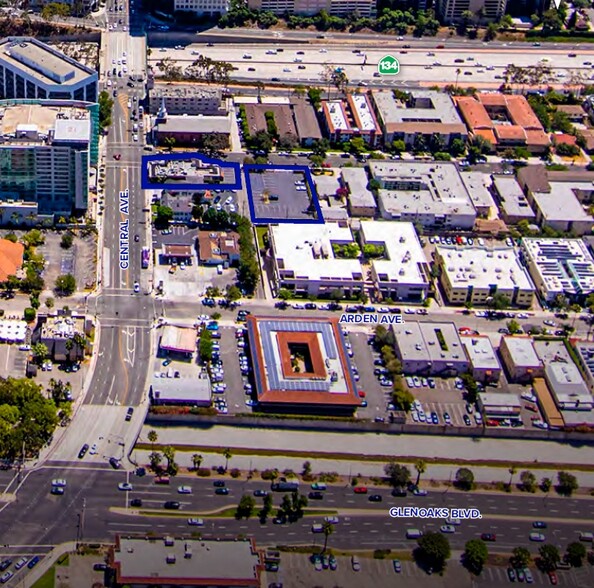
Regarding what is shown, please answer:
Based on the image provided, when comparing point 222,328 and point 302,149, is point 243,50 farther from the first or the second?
point 222,328

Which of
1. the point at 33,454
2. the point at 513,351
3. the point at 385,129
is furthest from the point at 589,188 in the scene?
the point at 33,454

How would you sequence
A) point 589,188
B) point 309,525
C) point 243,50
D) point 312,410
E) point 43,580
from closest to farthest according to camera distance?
point 43,580 → point 309,525 → point 312,410 → point 589,188 → point 243,50

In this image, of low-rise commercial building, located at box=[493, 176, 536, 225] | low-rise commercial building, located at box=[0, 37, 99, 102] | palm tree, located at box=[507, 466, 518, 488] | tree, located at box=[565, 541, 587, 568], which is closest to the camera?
tree, located at box=[565, 541, 587, 568]

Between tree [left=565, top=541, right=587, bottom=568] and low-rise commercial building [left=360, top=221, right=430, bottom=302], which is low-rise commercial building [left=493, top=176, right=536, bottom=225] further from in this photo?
tree [left=565, top=541, right=587, bottom=568]

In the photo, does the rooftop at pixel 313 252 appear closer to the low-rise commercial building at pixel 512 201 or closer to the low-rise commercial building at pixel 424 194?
the low-rise commercial building at pixel 424 194

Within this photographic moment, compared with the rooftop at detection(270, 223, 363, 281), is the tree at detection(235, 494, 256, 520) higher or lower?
lower

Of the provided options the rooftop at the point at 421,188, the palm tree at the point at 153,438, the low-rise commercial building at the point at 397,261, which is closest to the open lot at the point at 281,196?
the low-rise commercial building at the point at 397,261

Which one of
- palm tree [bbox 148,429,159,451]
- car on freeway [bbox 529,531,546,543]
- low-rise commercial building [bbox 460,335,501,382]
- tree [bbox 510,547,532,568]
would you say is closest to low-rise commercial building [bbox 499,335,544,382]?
low-rise commercial building [bbox 460,335,501,382]

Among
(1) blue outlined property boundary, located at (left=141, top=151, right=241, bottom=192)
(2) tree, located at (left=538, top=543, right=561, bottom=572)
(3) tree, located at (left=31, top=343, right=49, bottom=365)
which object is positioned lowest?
(2) tree, located at (left=538, top=543, right=561, bottom=572)
